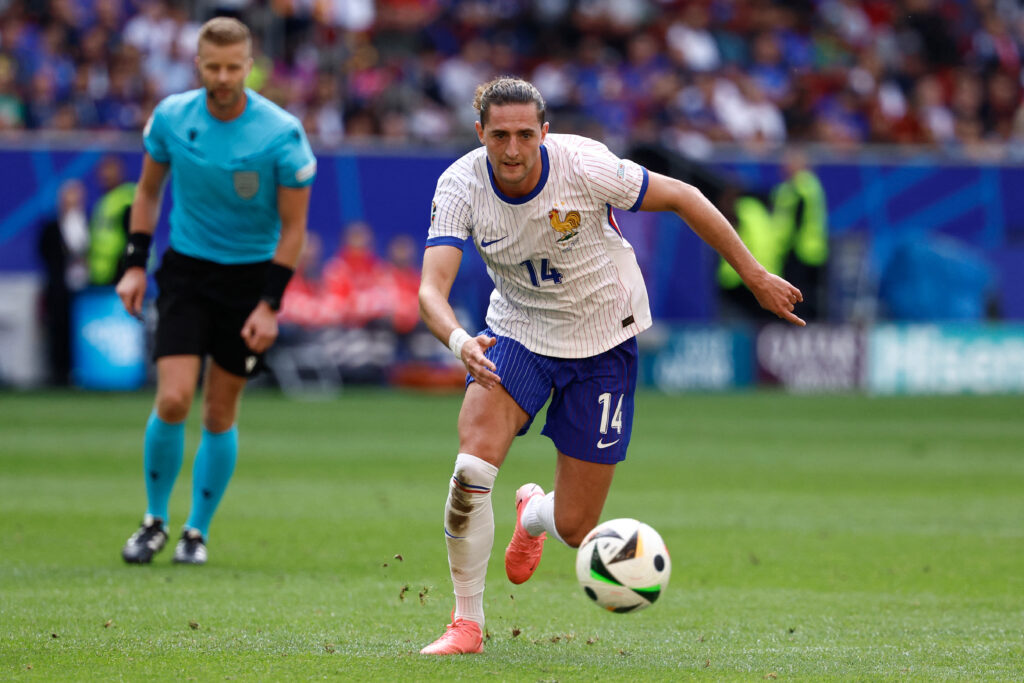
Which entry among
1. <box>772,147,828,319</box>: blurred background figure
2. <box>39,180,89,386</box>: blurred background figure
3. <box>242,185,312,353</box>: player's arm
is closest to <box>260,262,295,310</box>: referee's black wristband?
<box>242,185,312,353</box>: player's arm

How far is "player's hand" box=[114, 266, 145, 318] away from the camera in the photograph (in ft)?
24.6

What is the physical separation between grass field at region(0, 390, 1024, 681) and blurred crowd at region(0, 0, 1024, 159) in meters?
7.24

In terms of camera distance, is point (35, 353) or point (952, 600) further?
point (35, 353)

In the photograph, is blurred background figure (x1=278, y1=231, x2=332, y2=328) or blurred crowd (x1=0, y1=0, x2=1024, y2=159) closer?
blurred background figure (x1=278, y1=231, x2=332, y2=328)

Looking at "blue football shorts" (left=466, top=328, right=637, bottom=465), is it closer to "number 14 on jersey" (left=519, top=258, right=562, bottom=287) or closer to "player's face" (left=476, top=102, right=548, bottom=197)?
"number 14 on jersey" (left=519, top=258, right=562, bottom=287)

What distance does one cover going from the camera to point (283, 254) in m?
7.46

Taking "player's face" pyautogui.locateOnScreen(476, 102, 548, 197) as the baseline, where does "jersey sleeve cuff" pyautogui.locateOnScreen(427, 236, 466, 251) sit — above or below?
below

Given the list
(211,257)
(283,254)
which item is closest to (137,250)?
(211,257)

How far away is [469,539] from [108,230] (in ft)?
47.3

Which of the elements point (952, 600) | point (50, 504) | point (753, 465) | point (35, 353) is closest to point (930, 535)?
point (952, 600)

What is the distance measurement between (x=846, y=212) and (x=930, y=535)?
45.4 feet

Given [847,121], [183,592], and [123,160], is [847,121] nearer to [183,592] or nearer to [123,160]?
[123,160]

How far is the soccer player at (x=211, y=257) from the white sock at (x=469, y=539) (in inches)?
82.7

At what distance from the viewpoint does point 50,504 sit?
9805 millimetres
